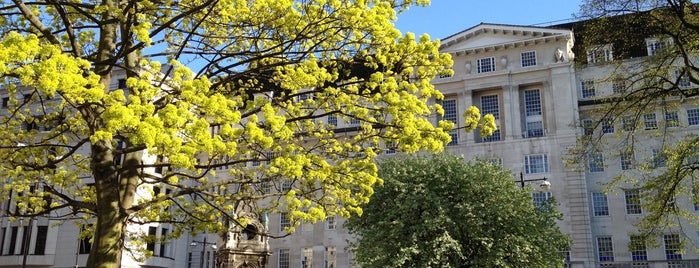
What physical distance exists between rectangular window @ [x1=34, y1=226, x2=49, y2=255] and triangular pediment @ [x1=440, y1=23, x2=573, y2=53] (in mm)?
38284

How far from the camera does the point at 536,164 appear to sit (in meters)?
50.1

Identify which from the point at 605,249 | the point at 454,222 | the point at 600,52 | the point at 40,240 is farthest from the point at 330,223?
the point at 600,52

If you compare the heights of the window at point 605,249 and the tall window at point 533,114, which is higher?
the tall window at point 533,114

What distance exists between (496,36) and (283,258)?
90.3ft

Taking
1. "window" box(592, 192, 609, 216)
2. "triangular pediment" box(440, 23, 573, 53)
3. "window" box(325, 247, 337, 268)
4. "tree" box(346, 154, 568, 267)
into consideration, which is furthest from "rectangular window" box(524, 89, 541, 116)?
"window" box(325, 247, 337, 268)

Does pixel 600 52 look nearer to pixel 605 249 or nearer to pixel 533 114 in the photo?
pixel 605 249

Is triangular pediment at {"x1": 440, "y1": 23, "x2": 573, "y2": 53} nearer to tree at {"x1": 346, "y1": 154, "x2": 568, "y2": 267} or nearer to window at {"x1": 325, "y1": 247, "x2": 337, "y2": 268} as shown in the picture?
tree at {"x1": 346, "y1": 154, "x2": 568, "y2": 267}

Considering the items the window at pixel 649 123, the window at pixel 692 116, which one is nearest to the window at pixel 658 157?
the window at pixel 649 123

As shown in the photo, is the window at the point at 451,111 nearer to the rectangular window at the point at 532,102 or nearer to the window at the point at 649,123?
the rectangular window at the point at 532,102

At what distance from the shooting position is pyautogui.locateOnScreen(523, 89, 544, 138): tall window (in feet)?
170

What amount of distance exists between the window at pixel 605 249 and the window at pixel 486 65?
662 inches

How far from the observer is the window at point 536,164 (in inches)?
1959

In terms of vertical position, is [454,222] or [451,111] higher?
[451,111]

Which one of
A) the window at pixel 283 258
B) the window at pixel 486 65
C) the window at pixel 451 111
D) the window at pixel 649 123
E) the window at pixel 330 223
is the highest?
the window at pixel 486 65
